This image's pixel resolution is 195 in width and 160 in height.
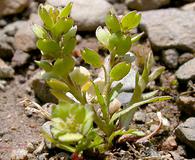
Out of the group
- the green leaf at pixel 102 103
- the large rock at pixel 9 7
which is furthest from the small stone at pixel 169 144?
the large rock at pixel 9 7

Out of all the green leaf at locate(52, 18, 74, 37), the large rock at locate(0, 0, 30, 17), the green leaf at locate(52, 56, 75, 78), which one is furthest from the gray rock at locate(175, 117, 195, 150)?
the large rock at locate(0, 0, 30, 17)

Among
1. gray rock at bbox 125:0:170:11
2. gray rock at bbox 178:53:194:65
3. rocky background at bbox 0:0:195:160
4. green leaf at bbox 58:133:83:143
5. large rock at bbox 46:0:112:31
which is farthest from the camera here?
gray rock at bbox 125:0:170:11

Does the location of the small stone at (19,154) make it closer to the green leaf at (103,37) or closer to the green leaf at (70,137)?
the green leaf at (70,137)

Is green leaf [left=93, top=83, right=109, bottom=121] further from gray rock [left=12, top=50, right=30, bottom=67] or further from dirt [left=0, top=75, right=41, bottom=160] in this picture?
gray rock [left=12, top=50, right=30, bottom=67]

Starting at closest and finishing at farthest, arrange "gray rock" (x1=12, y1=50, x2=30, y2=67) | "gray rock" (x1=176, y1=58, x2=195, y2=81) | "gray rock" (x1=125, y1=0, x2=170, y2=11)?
"gray rock" (x1=176, y1=58, x2=195, y2=81)
"gray rock" (x1=12, y1=50, x2=30, y2=67)
"gray rock" (x1=125, y1=0, x2=170, y2=11)

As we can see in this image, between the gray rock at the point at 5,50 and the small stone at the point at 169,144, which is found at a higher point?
the gray rock at the point at 5,50

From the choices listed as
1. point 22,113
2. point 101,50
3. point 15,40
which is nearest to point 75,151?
point 22,113

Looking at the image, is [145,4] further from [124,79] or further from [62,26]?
[62,26]

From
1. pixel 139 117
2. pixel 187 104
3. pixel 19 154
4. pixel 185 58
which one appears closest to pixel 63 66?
pixel 19 154

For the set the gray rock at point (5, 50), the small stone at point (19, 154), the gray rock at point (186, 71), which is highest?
the gray rock at point (5, 50)
